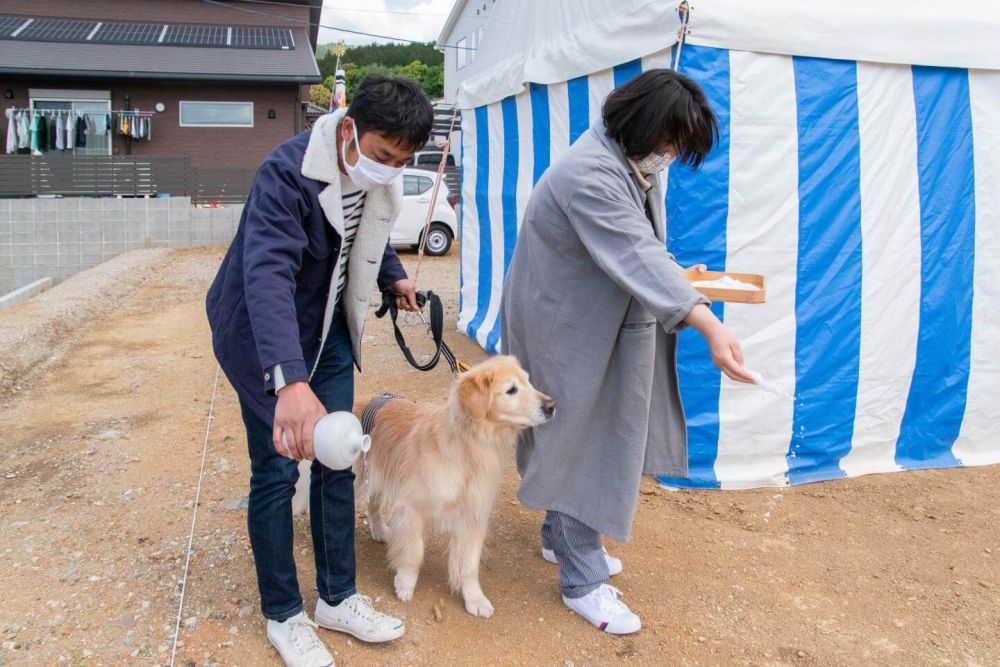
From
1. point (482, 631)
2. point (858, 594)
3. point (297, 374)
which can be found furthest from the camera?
point (858, 594)

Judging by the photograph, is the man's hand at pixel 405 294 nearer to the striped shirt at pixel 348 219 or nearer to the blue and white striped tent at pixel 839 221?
the striped shirt at pixel 348 219

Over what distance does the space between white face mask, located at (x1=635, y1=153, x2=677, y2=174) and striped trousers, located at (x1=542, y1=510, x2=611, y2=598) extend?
1271 millimetres

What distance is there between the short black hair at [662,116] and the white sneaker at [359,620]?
182cm

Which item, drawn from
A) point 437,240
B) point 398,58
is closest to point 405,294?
point 437,240

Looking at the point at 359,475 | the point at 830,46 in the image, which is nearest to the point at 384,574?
the point at 359,475

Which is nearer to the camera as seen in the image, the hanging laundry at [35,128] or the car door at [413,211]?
the car door at [413,211]

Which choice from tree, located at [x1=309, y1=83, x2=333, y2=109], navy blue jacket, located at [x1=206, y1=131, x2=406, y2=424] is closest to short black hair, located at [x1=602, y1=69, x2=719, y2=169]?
navy blue jacket, located at [x1=206, y1=131, x2=406, y2=424]

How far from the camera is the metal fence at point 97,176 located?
1341 centimetres

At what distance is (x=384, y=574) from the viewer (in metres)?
3.06

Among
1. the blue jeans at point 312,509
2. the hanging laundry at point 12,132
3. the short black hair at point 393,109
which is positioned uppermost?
the hanging laundry at point 12,132

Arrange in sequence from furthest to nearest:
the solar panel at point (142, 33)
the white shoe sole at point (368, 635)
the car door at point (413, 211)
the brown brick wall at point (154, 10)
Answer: the brown brick wall at point (154, 10) < the solar panel at point (142, 33) < the car door at point (413, 211) < the white shoe sole at point (368, 635)

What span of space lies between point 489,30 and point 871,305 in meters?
4.06

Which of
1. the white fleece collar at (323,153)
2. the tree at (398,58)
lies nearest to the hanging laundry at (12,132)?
the white fleece collar at (323,153)

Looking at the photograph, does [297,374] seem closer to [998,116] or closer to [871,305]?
[871,305]
